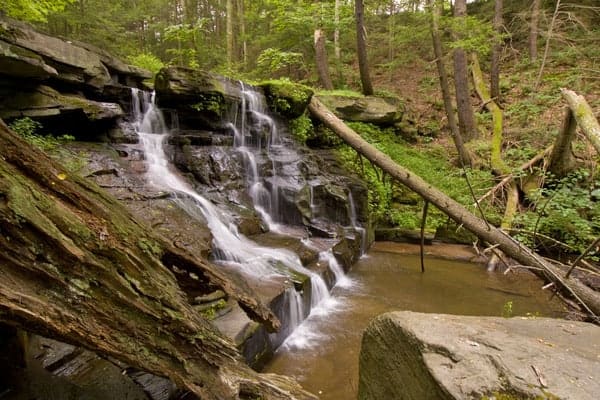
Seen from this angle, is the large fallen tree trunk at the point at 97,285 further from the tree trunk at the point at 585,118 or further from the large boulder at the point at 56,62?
the tree trunk at the point at 585,118

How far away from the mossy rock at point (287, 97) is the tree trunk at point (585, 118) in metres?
5.63

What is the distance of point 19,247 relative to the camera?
1650 mm

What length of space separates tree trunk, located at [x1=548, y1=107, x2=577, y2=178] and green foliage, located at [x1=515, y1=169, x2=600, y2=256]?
0.98ft

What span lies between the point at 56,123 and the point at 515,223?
9562mm

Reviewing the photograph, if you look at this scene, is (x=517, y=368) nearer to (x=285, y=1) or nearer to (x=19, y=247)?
(x=19, y=247)

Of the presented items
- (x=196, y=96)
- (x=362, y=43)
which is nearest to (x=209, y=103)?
(x=196, y=96)

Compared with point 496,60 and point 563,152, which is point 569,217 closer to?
point 563,152

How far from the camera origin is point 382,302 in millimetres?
5500

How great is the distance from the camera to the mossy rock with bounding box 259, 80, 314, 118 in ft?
30.0

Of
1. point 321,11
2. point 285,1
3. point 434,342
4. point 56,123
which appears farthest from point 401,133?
point 434,342

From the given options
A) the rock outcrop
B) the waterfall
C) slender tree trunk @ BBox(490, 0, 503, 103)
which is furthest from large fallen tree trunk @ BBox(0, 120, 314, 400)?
slender tree trunk @ BBox(490, 0, 503, 103)

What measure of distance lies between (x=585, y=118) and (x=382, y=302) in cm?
442

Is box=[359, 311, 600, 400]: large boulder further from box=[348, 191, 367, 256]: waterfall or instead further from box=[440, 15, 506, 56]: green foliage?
box=[440, 15, 506, 56]: green foliage

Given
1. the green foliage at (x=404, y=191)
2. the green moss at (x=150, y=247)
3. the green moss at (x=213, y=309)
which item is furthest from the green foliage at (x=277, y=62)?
the green moss at (x=150, y=247)
